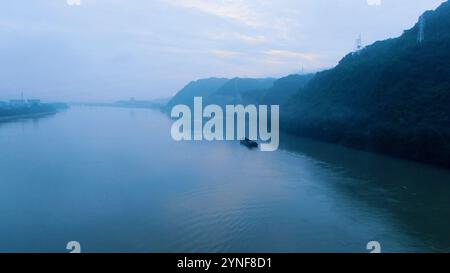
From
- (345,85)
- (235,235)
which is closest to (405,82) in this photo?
(345,85)

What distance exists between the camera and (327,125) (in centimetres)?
849

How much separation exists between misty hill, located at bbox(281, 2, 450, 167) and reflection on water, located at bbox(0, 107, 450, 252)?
1.56 feet

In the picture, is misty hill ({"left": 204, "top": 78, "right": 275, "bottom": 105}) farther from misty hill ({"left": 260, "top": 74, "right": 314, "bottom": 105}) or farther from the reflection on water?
the reflection on water

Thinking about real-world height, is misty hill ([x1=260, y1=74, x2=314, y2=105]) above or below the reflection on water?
above

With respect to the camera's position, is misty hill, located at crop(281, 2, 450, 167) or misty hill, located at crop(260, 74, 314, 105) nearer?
misty hill, located at crop(281, 2, 450, 167)

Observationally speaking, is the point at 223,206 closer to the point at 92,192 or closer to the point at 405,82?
the point at 92,192

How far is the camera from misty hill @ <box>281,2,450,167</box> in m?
6.00

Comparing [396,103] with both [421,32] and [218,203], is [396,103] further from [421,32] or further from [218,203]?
[218,203]

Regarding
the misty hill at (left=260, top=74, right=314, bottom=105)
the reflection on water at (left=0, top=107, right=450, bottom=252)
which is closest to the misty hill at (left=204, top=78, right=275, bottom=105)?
the misty hill at (left=260, top=74, right=314, bottom=105)

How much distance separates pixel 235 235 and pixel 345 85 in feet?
26.4

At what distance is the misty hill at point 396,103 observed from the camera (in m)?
6.00

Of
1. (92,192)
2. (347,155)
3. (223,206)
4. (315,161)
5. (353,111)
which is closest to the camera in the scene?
(223,206)

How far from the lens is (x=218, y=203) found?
11.6 feet

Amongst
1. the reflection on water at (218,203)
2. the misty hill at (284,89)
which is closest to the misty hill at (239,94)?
the misty hill at (284,89)
